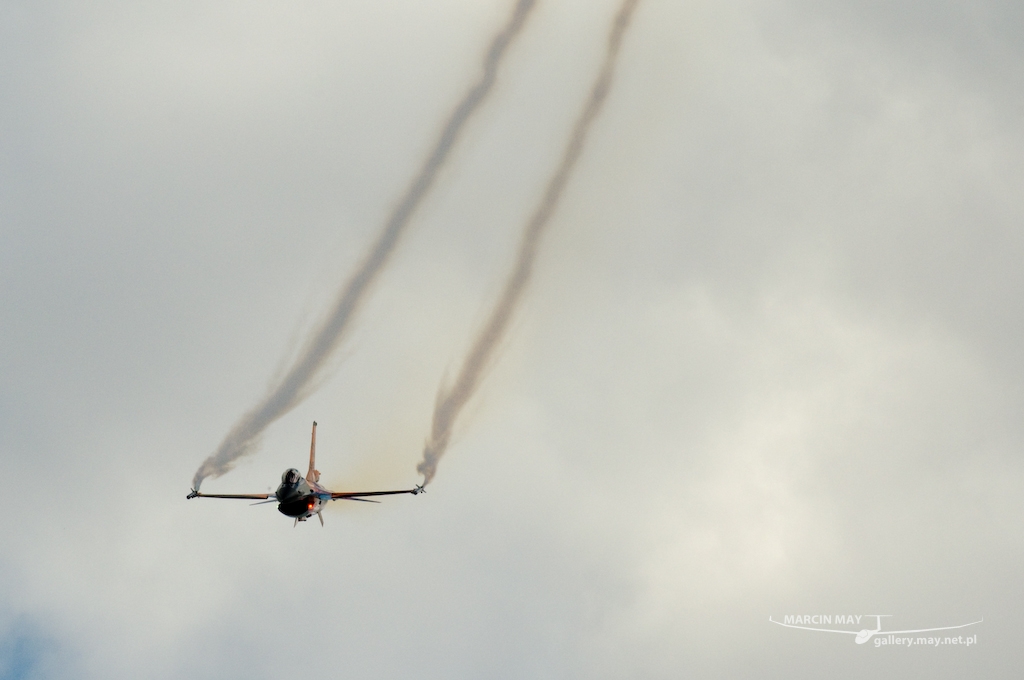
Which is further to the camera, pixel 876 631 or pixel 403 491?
pixel 876 631

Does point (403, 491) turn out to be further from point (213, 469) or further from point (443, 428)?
point (213, 469)

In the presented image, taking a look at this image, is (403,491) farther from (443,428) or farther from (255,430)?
(255,430)

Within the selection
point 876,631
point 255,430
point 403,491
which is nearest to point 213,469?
point 255,430

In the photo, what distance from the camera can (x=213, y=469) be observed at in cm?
7375

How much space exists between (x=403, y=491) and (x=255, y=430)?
33.2 ft

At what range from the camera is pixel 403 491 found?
73.1 metres

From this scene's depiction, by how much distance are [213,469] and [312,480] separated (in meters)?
6.81

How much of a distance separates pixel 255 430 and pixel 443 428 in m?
11.9

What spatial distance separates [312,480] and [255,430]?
623cm

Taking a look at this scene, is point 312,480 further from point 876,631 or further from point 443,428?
point 876,631

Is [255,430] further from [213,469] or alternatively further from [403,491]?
[403,491]

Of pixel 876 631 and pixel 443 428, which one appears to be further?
pixel 876 631

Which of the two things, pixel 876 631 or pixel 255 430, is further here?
pixel 876 631

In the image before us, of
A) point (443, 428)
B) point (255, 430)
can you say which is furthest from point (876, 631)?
point (255, 430)
